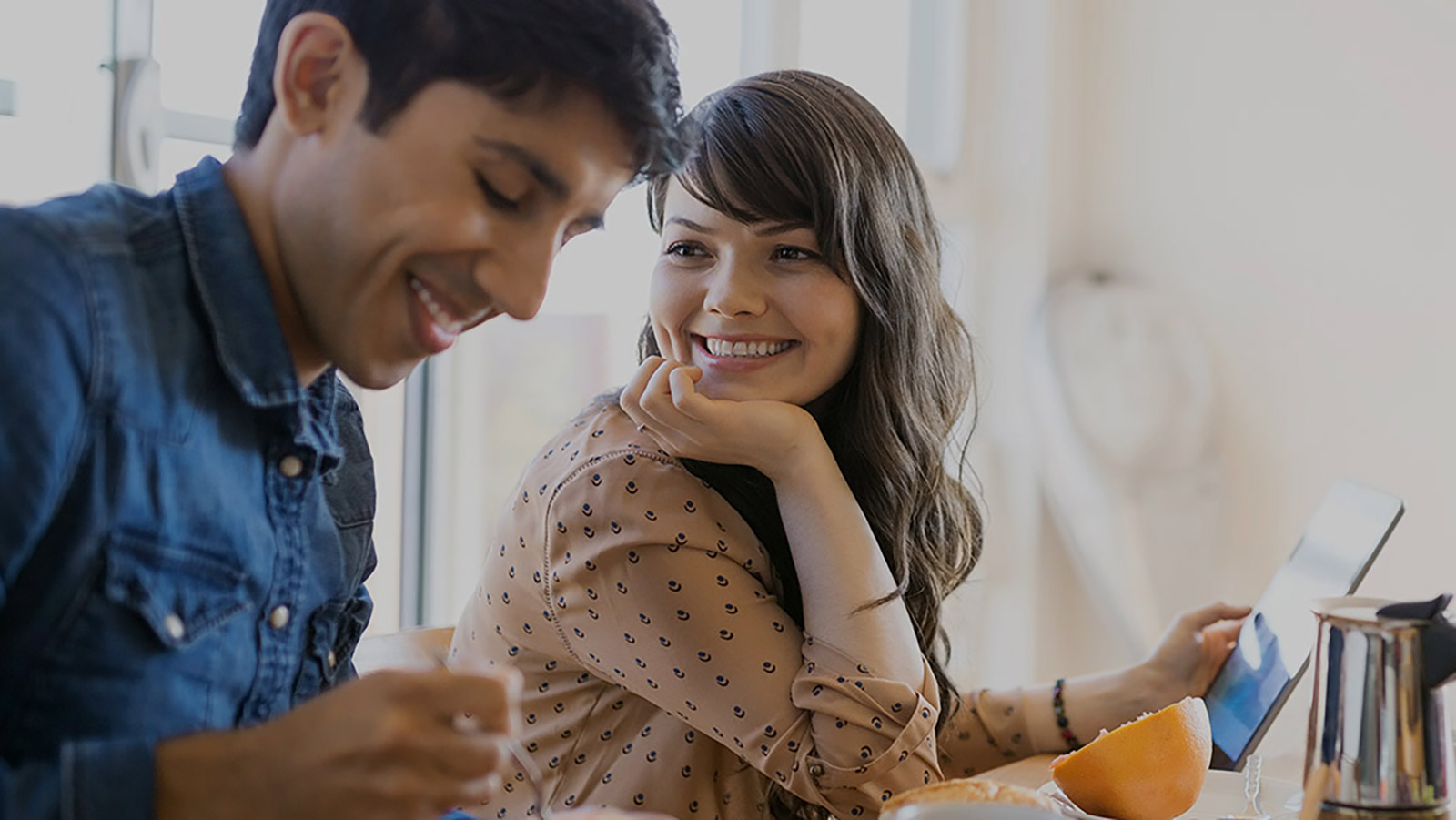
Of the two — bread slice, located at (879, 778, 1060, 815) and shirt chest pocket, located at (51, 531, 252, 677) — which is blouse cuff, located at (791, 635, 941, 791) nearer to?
bread slice, located at (879, 778, 1060, 815)

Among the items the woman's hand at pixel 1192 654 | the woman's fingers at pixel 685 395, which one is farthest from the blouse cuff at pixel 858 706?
the woman's hand at pixel 1192 654

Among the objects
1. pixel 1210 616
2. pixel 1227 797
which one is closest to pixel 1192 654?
pixel 1210 616

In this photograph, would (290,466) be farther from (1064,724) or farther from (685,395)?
(1064,724)

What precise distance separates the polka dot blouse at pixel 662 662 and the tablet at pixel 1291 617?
279mm

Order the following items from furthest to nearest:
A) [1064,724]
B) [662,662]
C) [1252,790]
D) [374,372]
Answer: [1064,724] → [662,662] → [1252,790] → [374,372]

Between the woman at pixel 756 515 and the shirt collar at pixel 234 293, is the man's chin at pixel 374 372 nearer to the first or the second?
the shirt collar at pixel 234 293

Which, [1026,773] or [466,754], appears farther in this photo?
[1026,773]

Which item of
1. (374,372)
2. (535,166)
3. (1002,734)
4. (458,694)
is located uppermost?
(535,166)

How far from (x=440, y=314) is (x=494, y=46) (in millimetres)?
150

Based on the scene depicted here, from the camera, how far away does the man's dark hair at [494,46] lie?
29.0 inches

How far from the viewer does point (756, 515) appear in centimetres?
129

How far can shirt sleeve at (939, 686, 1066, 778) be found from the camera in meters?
1.50

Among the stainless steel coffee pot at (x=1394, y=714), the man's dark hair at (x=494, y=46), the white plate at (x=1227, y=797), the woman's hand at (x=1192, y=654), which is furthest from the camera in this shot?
the woman's hand at (x=1192, y=654)

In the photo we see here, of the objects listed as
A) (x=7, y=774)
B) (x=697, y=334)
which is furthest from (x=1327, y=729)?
(x=7, y=774)
